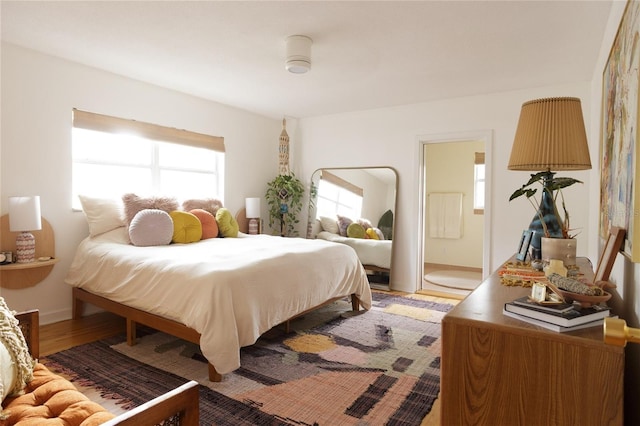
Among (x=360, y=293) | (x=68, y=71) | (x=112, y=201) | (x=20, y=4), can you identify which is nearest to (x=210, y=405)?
(x=360, y=293)

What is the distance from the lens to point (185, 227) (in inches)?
144

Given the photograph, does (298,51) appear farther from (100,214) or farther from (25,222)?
(25,222)

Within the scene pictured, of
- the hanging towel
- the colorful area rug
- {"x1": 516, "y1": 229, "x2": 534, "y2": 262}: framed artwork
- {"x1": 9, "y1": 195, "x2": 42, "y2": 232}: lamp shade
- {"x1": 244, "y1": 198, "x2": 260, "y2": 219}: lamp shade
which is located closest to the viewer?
the colorful area rug

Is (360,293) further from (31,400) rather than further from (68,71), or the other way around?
(68,71)

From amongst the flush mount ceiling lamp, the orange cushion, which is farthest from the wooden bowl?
the flush mount ceiling lamp

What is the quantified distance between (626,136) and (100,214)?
3787 mm

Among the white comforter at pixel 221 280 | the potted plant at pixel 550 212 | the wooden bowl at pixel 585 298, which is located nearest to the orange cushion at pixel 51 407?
the white comforter at pixel 221 280

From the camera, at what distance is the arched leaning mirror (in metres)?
4.84

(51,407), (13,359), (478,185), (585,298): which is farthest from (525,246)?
(478,185)

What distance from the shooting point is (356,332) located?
319 centimetres

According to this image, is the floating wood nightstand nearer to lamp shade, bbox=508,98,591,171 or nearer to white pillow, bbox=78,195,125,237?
white pillow, bbox=78,195,125,237

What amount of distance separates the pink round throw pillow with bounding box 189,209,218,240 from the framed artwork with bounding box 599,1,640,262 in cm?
331

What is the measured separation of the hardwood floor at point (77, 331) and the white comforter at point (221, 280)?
1.18ft

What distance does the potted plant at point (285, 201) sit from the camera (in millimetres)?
5361
